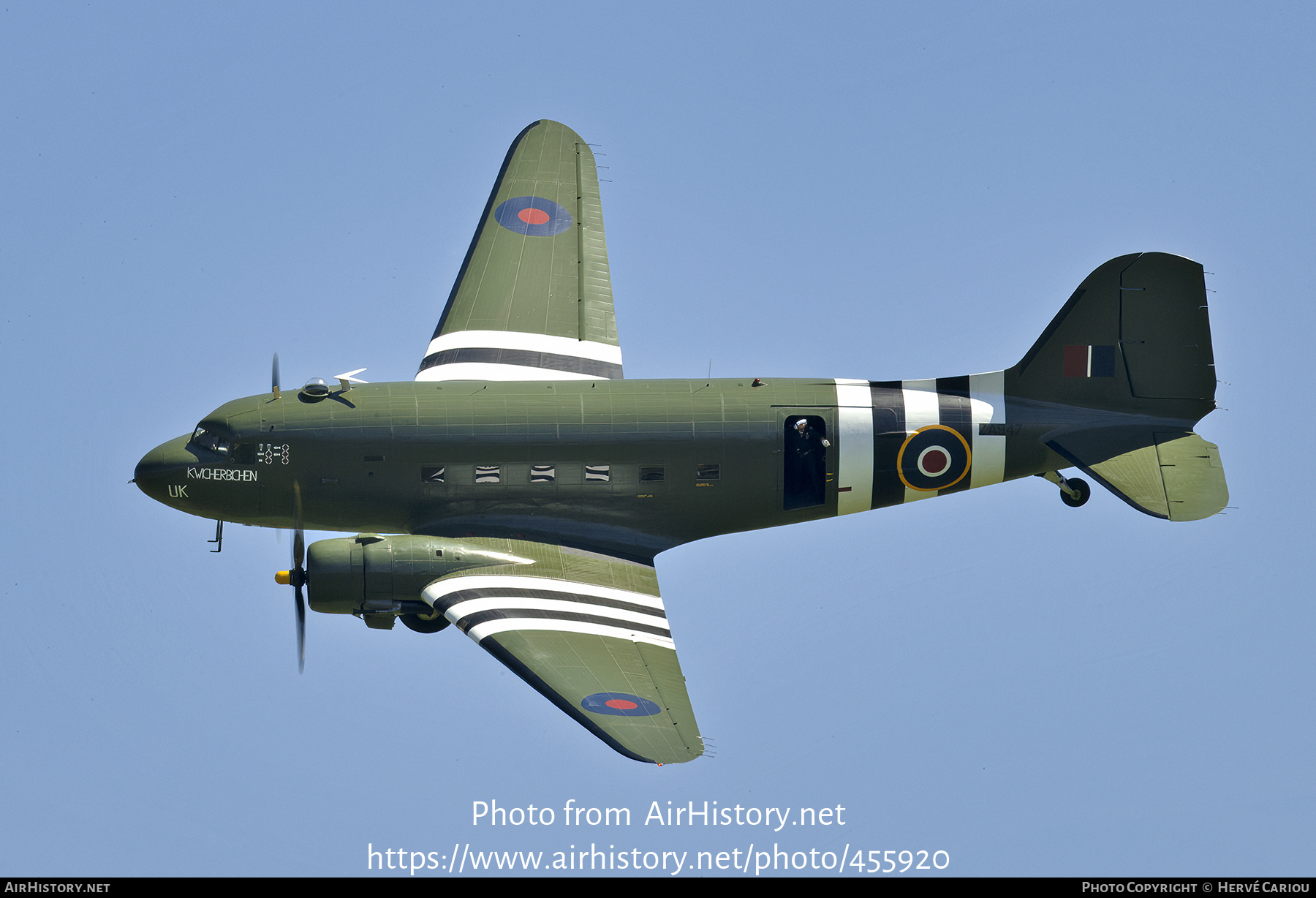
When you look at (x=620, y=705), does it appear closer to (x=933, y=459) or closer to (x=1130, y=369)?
(x=933, y=459)

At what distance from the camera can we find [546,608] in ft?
124

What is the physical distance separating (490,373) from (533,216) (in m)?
4.96

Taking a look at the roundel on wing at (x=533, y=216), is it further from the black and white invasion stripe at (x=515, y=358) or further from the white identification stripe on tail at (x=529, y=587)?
the white identification stripe on tail at (x=529, y=587)

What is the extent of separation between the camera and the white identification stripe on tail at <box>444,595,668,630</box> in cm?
3731

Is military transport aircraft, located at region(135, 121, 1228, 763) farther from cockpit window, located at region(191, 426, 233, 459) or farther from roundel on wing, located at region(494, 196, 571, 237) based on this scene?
roundel on wing, located at region(494, 196, 571, 237)

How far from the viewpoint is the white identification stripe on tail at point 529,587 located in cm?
3772

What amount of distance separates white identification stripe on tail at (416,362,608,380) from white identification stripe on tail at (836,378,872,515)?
6016mm

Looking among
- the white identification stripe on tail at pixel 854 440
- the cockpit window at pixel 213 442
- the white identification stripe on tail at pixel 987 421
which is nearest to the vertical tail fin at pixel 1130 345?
the white identification stripe on tail at pixel 987 421

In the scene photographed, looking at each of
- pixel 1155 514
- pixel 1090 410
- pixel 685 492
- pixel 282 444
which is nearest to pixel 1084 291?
pixel 1090 410

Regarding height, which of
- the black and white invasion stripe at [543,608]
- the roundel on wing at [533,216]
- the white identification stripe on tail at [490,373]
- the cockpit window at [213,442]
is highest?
the roundel on wing at [533,216]

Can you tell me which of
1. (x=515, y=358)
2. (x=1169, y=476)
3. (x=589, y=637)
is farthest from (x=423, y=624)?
(x=1169, y=476)

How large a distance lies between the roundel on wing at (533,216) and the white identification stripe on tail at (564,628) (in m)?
11.3

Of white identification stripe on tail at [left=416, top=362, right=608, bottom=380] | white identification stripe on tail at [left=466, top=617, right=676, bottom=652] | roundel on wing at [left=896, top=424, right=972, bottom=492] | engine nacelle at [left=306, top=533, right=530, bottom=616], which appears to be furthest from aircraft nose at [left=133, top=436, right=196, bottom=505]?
roundel on wing at [left=896, top=424, right=972, bottom=492]

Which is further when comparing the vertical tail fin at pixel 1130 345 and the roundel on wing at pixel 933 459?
the roundel on wing at pixel 933 459
